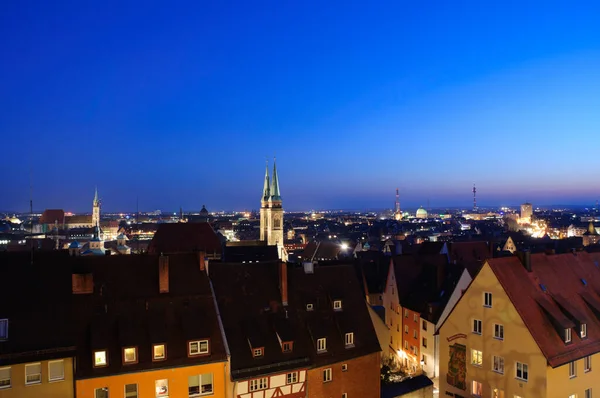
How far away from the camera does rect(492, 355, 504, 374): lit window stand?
2909 centimetres

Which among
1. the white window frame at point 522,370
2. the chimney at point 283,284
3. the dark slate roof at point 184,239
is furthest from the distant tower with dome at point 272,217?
the white window frame at point 522,370

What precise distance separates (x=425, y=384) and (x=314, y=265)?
12.1 m

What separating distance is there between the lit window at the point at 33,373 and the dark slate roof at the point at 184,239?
218 feet

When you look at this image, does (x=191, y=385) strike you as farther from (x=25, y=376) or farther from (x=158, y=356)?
(x=25, y=376)

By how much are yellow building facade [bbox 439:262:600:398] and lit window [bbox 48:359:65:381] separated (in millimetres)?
24694

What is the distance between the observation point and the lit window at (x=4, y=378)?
997 inches

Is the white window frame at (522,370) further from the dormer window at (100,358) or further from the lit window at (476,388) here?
the dormer window at (100,358)

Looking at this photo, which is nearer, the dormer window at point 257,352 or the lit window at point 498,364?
the lit window at point 498,364

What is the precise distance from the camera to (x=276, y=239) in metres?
135

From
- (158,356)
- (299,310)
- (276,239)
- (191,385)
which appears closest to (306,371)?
(299,310)

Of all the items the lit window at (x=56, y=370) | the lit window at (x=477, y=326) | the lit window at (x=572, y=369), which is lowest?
the lit window at (x=572, y=369)

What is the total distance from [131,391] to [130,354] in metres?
2.12

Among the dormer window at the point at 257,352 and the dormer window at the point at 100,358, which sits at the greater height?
the dormer window at the point at 100,358

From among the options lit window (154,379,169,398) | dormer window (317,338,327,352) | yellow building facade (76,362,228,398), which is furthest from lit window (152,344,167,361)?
dormer window (317,338,327,352)
